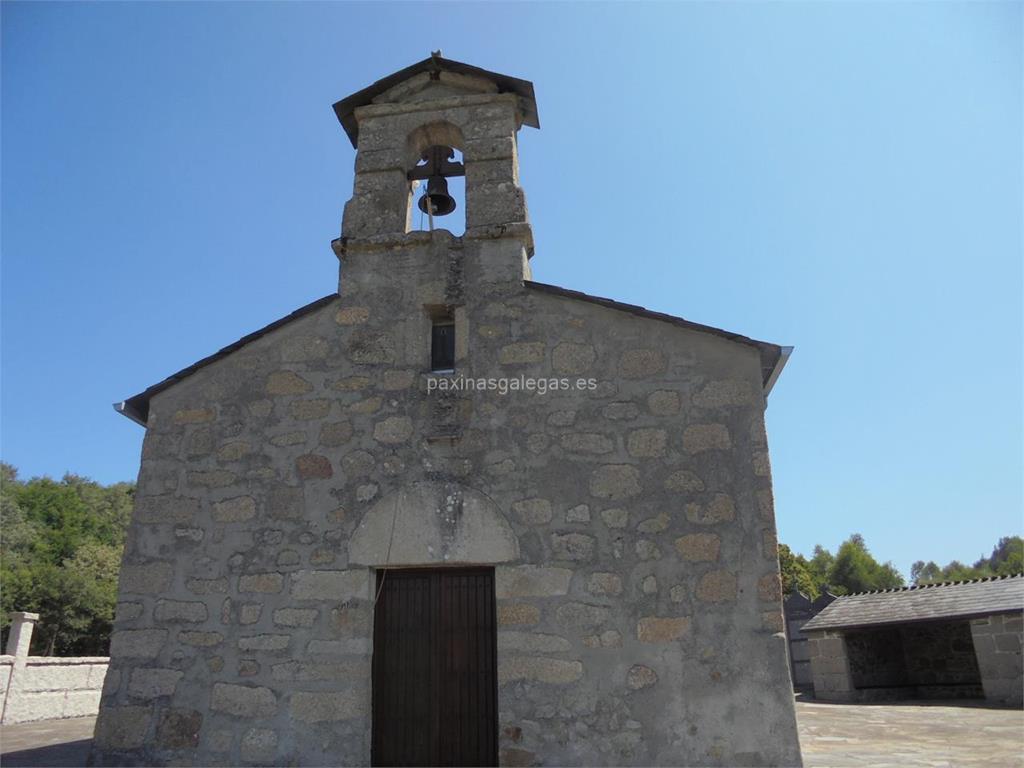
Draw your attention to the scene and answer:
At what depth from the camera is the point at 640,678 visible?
4.69 m

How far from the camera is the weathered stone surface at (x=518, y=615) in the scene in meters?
4.89

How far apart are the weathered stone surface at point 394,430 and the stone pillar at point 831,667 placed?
13.3 m

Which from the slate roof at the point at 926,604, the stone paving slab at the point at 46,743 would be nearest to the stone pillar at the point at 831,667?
the slate roof at the point at 926,604

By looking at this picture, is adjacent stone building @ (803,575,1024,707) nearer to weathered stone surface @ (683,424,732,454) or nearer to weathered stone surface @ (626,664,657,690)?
weathered stone surface @ (683,424,732,454)

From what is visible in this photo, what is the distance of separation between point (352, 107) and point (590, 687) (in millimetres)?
5695

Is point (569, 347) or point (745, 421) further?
point (569, 347)

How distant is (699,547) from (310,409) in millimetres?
3229

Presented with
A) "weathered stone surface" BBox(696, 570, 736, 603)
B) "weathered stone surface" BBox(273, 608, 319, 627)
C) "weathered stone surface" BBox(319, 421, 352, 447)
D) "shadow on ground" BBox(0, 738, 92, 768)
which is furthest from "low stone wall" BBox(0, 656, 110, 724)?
"weathered stone surface" BBox(696, 570, 736, 603)

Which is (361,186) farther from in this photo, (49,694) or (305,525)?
(49,694)

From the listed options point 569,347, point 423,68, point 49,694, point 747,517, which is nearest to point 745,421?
point 747,517

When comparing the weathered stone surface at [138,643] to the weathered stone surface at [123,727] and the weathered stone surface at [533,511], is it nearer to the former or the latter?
the weathered stone surface at [123,727]

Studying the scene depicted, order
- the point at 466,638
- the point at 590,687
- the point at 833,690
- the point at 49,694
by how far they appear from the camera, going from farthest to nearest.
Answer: the point at 833,690, the point at 49,694, the point at 466,638, the point at 590,687

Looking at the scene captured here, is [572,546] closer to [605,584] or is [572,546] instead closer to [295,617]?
[605,584]

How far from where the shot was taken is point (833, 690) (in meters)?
14.7
